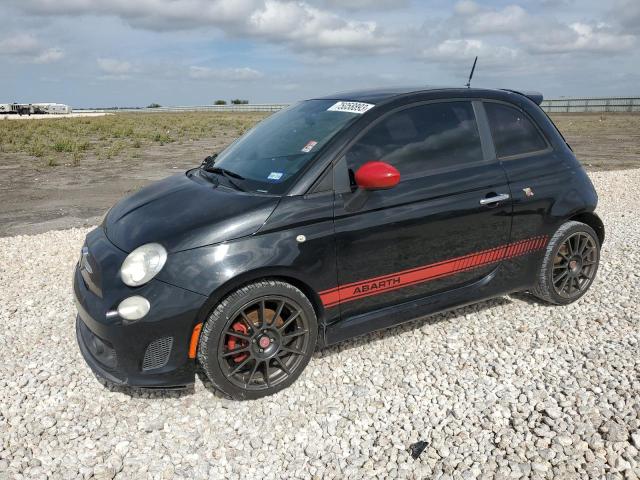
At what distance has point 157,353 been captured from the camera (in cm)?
310

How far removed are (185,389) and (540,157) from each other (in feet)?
10.3

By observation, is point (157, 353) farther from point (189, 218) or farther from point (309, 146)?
point (309, 146)

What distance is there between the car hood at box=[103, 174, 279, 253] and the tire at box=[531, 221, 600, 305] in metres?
2.42

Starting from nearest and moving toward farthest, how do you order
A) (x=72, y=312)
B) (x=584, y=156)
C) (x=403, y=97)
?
(x=403, y=97)
(x=72, y=312)
(x=584, y=156)

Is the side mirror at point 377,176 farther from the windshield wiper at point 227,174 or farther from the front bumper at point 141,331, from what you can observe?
the front bumper at point 141,331

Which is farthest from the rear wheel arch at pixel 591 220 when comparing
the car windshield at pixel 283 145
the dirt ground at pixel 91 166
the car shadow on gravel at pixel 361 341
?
the dirt ground at pixel 91 166

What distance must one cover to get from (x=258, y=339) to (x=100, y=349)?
37.9 inches

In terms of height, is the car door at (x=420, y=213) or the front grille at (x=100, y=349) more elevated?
the car door at (x=420, y=213)

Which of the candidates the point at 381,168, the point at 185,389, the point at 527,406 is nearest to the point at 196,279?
the point at 185,389

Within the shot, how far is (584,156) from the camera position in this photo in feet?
59.2

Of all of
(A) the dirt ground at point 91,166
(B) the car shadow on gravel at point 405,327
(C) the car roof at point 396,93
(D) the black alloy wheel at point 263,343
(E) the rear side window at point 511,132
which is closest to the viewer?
(D) the black alloy wheel at point 263,343

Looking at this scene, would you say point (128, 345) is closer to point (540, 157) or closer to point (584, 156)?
point (540, 157)

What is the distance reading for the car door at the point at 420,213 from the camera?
349 cm

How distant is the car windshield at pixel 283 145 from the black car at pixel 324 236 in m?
0.01
